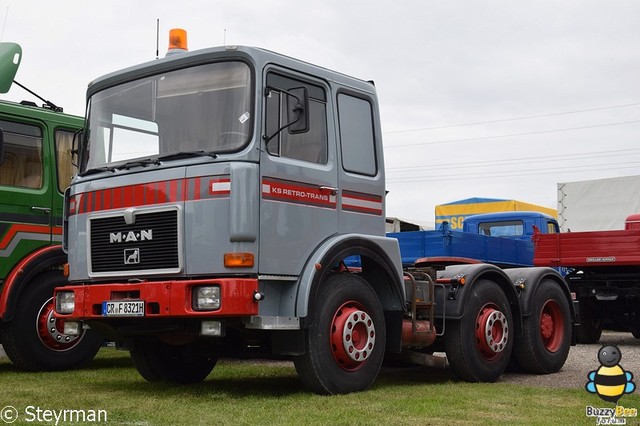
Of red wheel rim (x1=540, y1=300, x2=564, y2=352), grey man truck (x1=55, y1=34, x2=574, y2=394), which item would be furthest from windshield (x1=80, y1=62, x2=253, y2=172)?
red wheel rim (x1=540, y1=300, x2=564, y2=352)

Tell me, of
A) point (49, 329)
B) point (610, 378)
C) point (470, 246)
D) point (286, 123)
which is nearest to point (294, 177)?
point (286, 123)

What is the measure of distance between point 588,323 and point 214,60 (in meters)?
10.0

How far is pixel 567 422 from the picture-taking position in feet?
20.4

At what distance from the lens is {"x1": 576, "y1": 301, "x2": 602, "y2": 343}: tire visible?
15.0m

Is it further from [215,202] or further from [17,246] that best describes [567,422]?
[17,246]

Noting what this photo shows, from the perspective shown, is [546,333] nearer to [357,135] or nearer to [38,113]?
[357,135]

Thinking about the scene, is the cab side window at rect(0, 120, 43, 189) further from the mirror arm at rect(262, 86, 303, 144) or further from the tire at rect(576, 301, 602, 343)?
the tire at rect(576, 301, 602, 343)

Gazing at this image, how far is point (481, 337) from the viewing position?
9.04 meters

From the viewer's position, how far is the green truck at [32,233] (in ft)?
31.6

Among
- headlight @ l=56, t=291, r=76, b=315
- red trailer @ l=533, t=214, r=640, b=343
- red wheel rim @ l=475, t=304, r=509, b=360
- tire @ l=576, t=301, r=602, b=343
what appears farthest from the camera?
tire @ l=576, t=301, r=602, b=343

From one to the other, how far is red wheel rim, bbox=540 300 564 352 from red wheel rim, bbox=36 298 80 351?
5.39m

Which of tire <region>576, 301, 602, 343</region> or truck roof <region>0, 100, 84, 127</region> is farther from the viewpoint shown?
tire <region>576, 301, 602, 343</region>

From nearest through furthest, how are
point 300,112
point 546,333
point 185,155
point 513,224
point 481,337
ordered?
point 300,112, point 185,155, point 481,337, point 546,333, point 513,224

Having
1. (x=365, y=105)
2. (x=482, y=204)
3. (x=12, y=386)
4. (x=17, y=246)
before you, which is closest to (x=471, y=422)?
(x=365, y=105)
